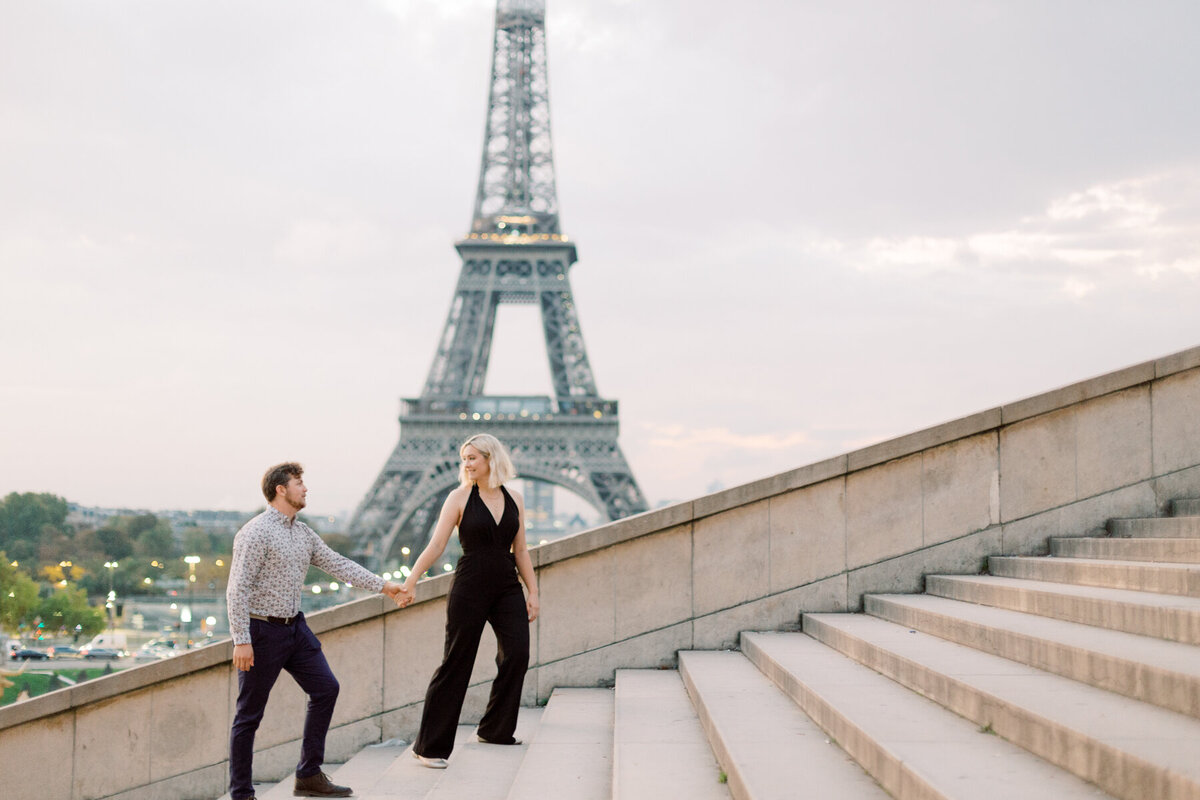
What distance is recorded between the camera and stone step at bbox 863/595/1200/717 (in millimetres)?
3992

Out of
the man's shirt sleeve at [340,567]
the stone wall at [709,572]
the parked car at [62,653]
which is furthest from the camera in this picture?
the parked car at [62,653]

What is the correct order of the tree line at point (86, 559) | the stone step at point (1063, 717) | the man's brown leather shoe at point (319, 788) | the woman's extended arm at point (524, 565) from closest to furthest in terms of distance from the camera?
the stone step at point (1063, 717) → the man's brown leather shoe at point (319, 788) → the woman's extended arm at point (524, 565) → the tree line at point (86, 559)

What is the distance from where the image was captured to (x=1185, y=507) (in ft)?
26.5

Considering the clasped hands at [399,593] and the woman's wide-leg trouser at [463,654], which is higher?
the clasped hands at [399,593]

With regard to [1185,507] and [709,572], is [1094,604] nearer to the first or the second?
[1185,507]

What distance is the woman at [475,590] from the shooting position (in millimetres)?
6051

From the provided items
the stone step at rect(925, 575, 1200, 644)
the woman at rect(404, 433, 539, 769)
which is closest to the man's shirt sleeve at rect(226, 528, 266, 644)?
the woman at rect(404, 433, 539, 769)

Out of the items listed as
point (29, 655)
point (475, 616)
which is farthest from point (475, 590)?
point (29, 655)

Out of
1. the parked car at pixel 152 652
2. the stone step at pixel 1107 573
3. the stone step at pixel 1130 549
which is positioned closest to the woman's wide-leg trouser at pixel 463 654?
the stone step at pixel 1107 573

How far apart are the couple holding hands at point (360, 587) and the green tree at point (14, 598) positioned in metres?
56.5

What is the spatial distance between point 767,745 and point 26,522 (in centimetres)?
9309

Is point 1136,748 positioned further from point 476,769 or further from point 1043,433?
point 1043,433

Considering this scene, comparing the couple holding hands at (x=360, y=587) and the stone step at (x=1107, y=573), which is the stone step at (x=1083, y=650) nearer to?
the stone step at (x=1107, y=573)

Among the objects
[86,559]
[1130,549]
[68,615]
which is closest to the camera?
[1130,549]
